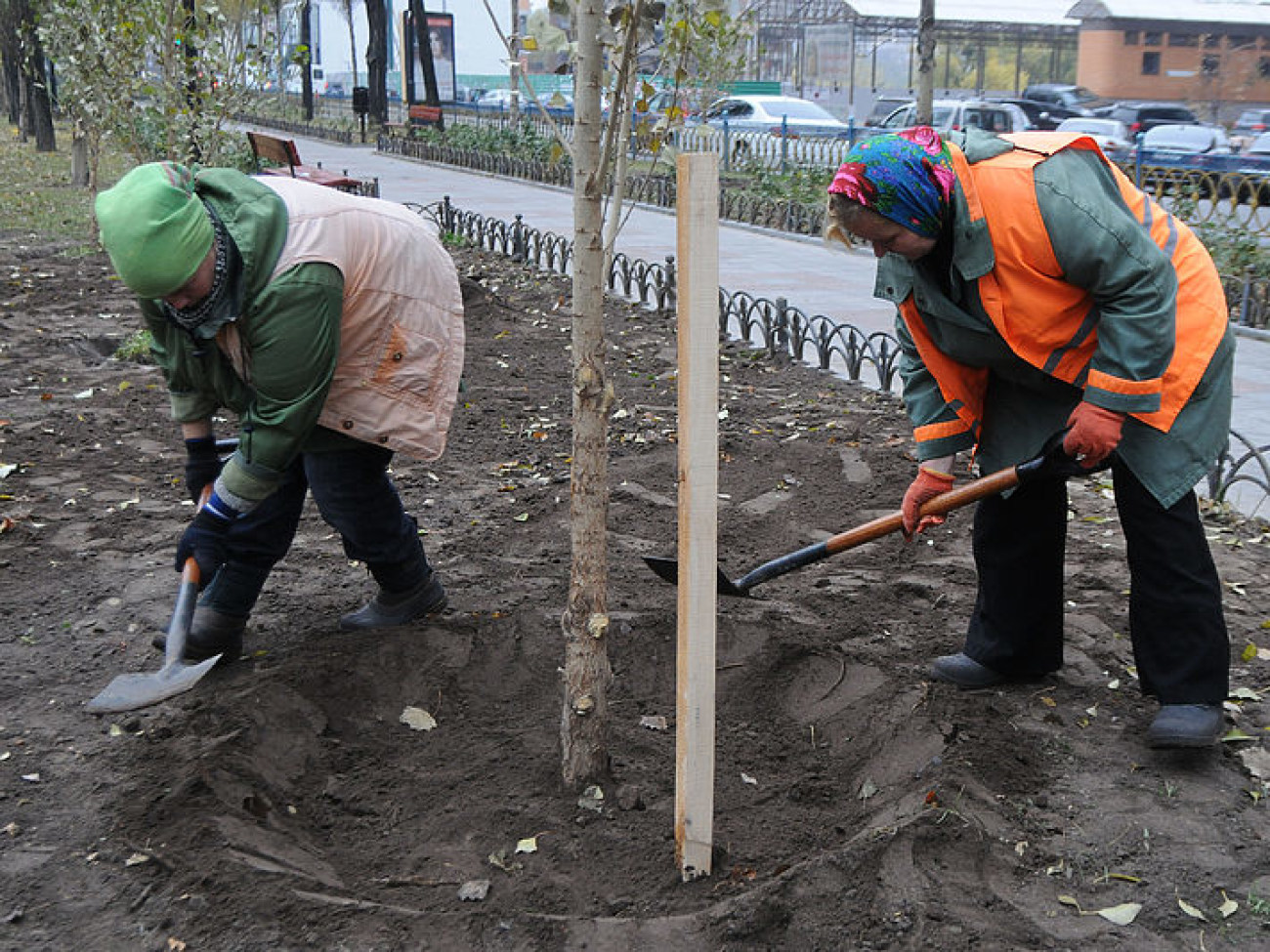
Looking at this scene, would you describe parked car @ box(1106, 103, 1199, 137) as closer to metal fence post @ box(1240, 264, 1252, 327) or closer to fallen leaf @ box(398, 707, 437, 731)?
metal fence post @ box(1240, 264, 1252, 327)

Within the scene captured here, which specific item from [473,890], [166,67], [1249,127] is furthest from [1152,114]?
[473,890]

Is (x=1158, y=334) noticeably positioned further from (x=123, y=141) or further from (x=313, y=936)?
(x=123, y=141)

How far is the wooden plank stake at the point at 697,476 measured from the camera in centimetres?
213

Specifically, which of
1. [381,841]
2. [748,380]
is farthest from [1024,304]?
[748,380]

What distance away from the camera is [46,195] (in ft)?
57.2

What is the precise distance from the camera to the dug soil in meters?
2.37

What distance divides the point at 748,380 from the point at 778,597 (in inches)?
125

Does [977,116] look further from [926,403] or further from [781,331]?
[926,403]

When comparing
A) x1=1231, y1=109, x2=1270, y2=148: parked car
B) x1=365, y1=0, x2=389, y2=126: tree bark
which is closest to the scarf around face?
x1=1231, y1=109, x2=1270, y2=148: parked car

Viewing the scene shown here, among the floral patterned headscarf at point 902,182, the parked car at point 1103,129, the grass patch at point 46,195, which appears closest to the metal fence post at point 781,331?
the floral patterned headscarf at point 902,182

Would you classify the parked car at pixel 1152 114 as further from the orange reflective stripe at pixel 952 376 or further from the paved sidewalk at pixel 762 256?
the orange reflective stripe at pixel 952 376

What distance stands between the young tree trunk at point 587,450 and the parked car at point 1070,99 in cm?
2832

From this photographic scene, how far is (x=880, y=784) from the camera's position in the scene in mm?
2928

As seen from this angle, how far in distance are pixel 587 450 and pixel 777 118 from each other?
2496 cm
